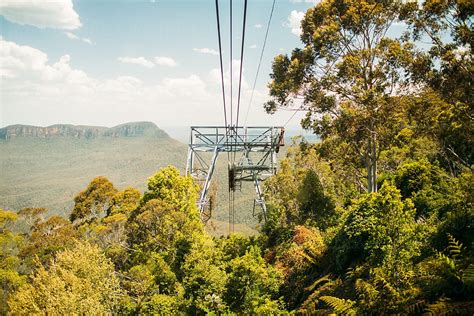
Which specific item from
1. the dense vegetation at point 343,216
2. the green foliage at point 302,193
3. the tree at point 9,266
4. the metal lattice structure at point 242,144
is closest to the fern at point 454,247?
the dense vegetation at point 343,216

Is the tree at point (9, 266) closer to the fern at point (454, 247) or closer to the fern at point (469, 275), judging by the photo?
the fern at point (454, 247)

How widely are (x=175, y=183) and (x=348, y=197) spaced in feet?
37.7

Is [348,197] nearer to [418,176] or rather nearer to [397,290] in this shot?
[418,176]

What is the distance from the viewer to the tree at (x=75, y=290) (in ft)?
45.9

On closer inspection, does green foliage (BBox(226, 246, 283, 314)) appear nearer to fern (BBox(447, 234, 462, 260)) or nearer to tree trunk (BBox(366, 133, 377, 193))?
tree trunk (BBox(366, 133, 377, 193))

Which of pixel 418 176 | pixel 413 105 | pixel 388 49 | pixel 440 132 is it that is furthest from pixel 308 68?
pixel 418 176

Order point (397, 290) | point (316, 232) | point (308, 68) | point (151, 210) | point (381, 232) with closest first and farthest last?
point (397, 290) → point (381, 232) → point (308, 68) → point (316, 232) → point (151, 210)

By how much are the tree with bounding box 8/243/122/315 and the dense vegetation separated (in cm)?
7

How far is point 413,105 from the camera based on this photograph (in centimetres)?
1348

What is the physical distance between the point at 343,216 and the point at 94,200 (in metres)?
27.5

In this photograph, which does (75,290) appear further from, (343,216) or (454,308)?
(454,308)

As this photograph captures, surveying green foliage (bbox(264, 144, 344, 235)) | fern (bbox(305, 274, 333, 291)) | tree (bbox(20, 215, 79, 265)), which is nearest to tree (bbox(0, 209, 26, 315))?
tree (bbox(20, 215, 79, 265))

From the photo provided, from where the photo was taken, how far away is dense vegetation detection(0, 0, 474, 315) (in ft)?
29.1

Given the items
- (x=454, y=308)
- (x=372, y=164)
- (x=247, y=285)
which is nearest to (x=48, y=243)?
(x=247, y=285)
